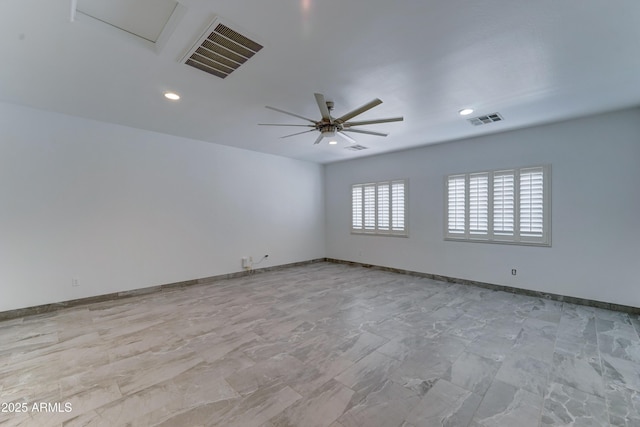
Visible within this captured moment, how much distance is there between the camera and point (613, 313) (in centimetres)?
367

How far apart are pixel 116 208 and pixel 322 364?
4322mm

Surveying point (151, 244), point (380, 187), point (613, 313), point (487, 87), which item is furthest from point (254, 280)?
point (613, 313)

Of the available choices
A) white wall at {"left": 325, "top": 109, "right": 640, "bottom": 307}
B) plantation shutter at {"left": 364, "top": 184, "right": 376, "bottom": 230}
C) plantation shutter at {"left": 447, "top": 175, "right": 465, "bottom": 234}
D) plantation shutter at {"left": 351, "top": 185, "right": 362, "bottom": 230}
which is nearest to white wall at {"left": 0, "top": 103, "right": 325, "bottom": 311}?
plantation shutter at {"left": 351, "top": 185, "right": 362, "bottom": 230}

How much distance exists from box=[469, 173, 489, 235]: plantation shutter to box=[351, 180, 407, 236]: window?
1405 mm

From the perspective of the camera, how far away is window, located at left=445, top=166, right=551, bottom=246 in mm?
4320

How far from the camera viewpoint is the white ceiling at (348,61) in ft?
6.39

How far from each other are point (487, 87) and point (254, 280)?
17.0 ft

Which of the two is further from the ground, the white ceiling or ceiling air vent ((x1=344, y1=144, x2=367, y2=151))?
the white ceiling

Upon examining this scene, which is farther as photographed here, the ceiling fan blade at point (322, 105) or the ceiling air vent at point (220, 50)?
the ceiling fan blade at point (322, 105)

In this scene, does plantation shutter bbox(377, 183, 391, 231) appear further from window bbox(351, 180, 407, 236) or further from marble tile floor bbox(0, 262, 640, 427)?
marble tile floor bbox(0, 262, 640, 427)

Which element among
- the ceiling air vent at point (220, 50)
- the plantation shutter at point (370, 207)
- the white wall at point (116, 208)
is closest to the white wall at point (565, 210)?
the plantation shutter at point (370, 207)

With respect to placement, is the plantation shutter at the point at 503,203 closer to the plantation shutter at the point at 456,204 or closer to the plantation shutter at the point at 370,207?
the plantation shutter at the point at 456,204

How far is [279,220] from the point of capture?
670 centimetres

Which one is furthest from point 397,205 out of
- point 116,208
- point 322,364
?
point 116,208
